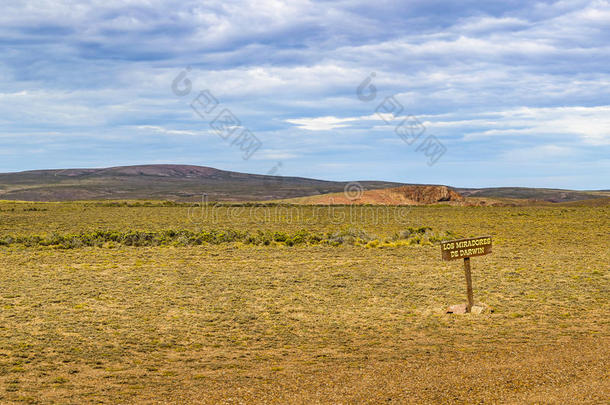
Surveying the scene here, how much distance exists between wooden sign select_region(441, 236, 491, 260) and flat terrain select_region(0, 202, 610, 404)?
136 centimetres

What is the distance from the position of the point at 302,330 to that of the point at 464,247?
4.30 metres

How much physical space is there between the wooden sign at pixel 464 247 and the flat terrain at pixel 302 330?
4.47 ft

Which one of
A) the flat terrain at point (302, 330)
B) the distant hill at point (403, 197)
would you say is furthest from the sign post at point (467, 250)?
the distant hill at point (403, 197)

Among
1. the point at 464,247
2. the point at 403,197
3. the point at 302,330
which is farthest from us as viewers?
the point at 403,197

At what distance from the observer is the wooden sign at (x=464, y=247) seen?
1272cm

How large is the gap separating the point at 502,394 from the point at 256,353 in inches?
165

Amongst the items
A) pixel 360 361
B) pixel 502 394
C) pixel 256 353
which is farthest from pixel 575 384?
pixel 256 353

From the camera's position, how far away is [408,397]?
7.25 m

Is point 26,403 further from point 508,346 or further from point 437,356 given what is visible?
point 508,346

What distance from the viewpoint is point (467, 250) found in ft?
42.5

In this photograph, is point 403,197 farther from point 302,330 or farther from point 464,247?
point 302,330

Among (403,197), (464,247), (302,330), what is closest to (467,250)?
(464,247)

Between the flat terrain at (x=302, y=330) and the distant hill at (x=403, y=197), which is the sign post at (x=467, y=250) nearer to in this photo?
the flat terrain at (x=302, y=330)

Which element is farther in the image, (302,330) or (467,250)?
(467,250)
